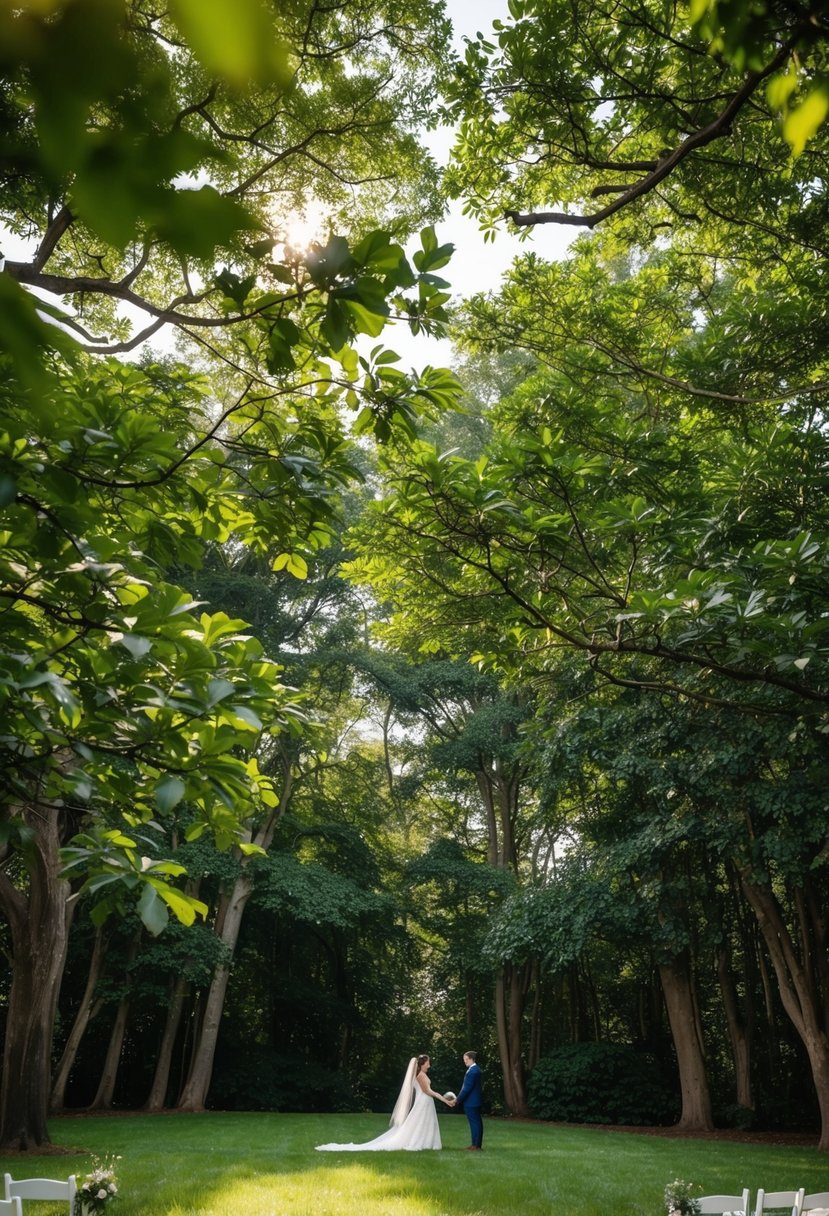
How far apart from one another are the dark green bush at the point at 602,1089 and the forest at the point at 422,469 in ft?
0.27

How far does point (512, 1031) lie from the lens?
67.4 feet

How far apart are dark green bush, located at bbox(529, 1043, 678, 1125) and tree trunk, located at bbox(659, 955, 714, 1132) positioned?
89cm

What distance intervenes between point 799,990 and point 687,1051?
4025 millimetres

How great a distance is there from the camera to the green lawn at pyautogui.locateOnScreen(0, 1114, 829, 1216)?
773 cm

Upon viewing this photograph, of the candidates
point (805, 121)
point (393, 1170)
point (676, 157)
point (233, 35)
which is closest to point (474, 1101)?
point (393, 1170)

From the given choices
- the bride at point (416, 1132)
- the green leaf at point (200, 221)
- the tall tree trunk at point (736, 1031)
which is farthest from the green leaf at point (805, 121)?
the tall tree trunk at point (736, 1031)

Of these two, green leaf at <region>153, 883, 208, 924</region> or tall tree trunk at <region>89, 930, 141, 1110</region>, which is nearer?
green leaf at <region>153, 883, 208, 924</region>

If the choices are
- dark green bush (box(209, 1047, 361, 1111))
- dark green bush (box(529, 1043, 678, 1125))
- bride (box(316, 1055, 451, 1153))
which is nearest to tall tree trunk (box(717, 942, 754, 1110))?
dark green bush (box(529, 1043, 678, 1125))

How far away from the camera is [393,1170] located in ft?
32.5

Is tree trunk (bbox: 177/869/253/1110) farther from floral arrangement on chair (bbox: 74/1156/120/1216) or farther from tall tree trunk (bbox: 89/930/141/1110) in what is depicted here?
floral arrangement on chair (bbox: 74/1156/120/1216)

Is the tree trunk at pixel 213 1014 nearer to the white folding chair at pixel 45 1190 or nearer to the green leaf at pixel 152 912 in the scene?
the white folding chair at pixel 45 1190

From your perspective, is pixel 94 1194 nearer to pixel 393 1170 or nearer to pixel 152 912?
pixel 393 1170

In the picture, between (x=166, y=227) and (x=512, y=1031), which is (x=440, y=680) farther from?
(x=166, y=227)

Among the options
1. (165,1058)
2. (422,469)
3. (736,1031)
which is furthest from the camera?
(165,1058)
